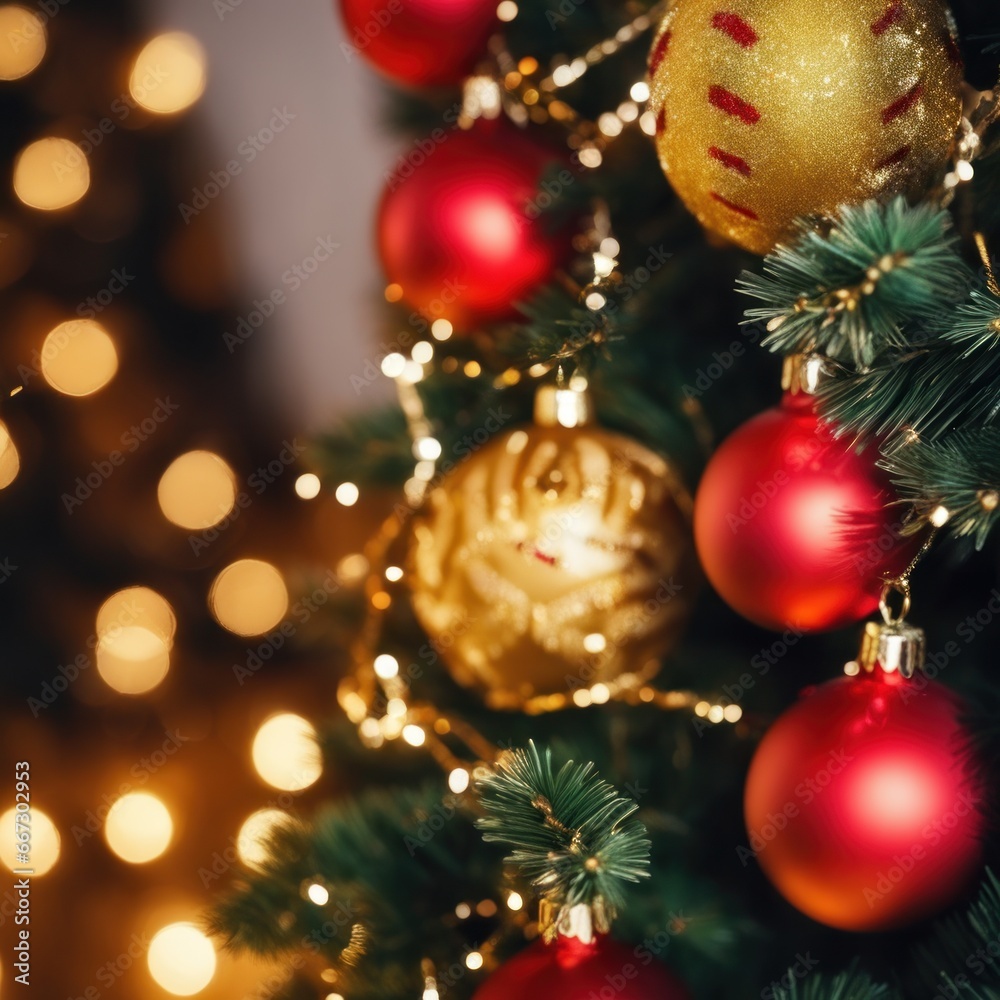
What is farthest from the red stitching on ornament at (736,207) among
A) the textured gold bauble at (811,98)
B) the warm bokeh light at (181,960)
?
the warm bokeh light at (181,960)

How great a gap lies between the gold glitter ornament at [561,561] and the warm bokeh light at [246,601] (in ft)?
3.21

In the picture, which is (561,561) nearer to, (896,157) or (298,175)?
(896,157)

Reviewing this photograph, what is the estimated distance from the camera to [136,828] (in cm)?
145

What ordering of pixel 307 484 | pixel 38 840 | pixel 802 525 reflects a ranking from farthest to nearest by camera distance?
pixel 38 840
pixel 307 484
pixel 802 525

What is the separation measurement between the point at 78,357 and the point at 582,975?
1.31m

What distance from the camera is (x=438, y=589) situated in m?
0.70

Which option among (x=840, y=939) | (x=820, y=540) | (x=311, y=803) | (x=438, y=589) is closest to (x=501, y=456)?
(x=438, y=589)

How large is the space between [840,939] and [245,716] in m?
1.12

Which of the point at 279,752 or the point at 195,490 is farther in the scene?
the point at 195,490

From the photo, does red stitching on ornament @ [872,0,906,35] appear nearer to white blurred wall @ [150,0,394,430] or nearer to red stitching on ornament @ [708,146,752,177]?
red stitching on ornament @ [708,146,752,177]

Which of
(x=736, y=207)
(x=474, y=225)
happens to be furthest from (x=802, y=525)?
(x=474, y=225)

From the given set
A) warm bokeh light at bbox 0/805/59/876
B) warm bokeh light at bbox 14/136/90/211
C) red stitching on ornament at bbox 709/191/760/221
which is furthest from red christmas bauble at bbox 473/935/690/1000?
warm bokeh light at bbox 14/136/90/211

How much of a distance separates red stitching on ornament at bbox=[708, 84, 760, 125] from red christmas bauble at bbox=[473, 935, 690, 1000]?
1.45 feet

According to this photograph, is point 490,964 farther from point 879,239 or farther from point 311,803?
point 311,803
